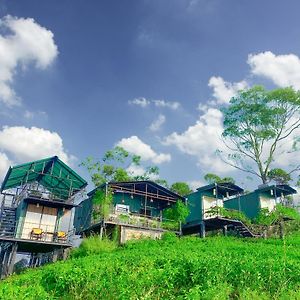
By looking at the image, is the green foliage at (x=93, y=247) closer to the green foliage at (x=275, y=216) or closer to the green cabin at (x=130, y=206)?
the green cabin at (x=130, y=206)

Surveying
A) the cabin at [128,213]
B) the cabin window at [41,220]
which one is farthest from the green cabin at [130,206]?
the cabin window at [41,220]

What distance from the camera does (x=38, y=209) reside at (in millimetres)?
27250

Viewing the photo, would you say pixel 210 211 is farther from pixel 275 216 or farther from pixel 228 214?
pixel 275 216

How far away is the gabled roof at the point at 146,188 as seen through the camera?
97.8 ft

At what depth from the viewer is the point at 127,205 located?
3116 centimetres

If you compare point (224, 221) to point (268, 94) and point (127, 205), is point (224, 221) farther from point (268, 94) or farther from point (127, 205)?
point (268, 94)

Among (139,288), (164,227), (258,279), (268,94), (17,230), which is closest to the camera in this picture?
(139,288)

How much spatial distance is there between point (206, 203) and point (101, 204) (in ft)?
35.5

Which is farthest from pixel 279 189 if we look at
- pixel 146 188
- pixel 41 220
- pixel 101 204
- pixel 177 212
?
pixel 41 220

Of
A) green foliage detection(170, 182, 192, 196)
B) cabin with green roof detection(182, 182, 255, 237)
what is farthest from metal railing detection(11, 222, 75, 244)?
green foliage detection(170, 182, 192, 196)

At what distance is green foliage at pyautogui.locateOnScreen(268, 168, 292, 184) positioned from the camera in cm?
3959

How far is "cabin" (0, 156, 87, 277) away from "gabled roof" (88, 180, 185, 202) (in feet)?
9.62

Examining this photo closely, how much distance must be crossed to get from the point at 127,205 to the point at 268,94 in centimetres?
1983

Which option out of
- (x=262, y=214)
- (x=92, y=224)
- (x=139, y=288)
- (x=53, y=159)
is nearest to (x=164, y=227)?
(x=92, y=224)
